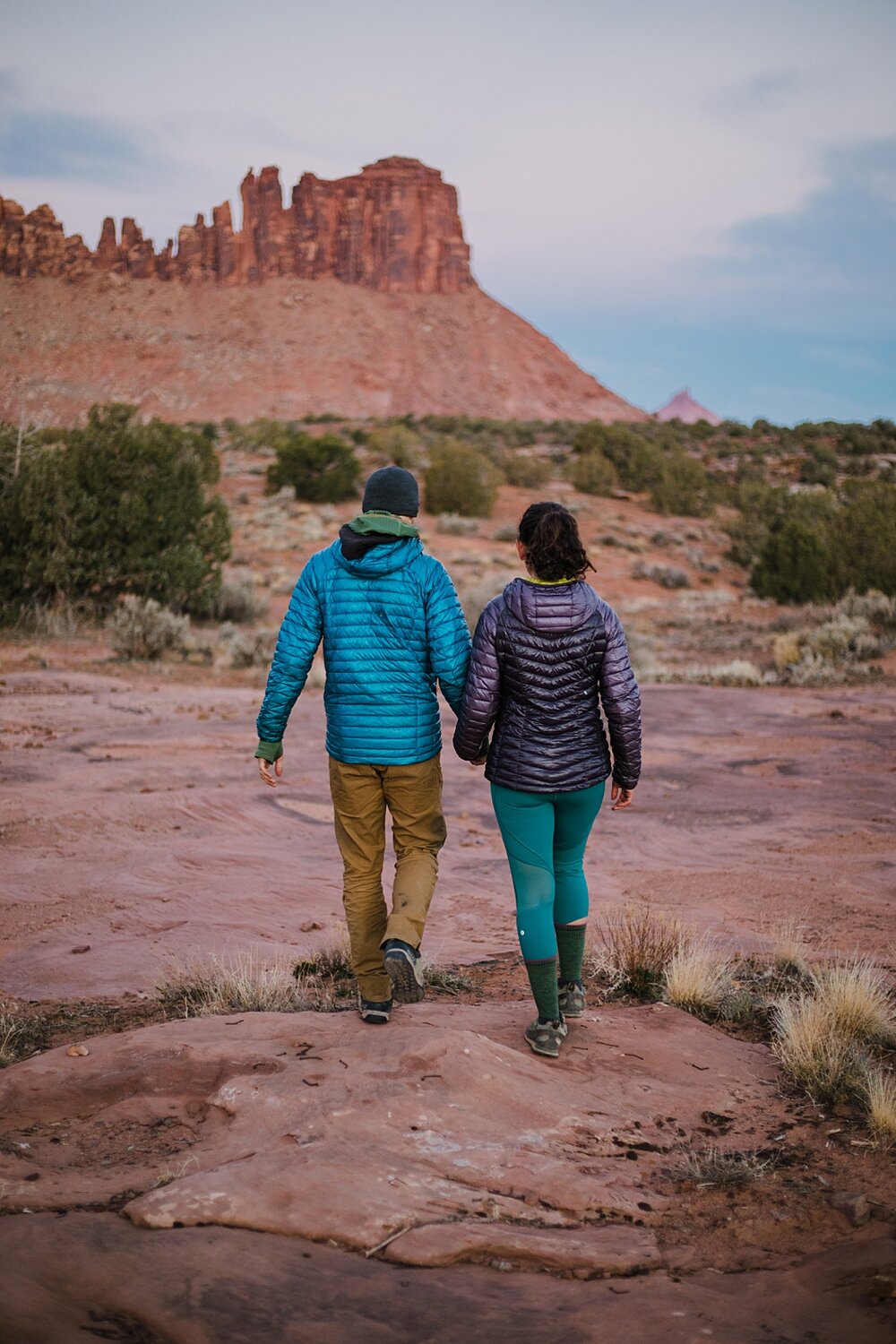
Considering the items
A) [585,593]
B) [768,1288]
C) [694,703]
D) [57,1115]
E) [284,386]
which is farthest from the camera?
[284,386]

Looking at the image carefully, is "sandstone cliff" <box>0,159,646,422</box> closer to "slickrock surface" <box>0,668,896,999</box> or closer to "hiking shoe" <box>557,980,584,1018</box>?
"slickrock surface" <box>0,668,896,999</box>

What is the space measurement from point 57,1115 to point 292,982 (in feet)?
4.35

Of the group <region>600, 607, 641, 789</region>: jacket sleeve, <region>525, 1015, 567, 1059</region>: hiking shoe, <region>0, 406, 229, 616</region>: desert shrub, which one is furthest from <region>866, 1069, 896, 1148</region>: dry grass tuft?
<region>0, 406, 229, 616</region>: desert shrub

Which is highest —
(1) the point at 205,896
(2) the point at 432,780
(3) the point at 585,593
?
(3) the point at 585,593

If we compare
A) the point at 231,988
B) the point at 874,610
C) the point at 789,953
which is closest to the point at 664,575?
the point at 874,610

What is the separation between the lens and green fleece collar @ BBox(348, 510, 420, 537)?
3.95 m

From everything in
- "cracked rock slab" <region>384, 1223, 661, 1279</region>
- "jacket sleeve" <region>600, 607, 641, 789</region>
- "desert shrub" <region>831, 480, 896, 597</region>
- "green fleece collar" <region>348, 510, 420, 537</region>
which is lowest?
"cracked rock slab" <region>384, 1223, 661, 1279</region>

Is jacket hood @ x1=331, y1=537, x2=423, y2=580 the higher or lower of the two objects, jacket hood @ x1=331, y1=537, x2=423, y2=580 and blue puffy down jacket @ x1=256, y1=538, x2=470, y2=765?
the higher

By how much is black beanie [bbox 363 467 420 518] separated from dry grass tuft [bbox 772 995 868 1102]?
2376 mm

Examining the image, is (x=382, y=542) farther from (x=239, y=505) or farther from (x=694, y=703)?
(x=239, y=505)

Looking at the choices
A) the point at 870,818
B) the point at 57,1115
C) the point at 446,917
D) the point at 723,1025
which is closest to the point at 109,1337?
the point at 57,1115

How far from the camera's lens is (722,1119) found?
3.57 meters

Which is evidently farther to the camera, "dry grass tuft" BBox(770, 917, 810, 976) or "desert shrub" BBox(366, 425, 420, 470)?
"desert shrub" BBox(366, 425, 420, 470)

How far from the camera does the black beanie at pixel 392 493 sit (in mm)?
4012
